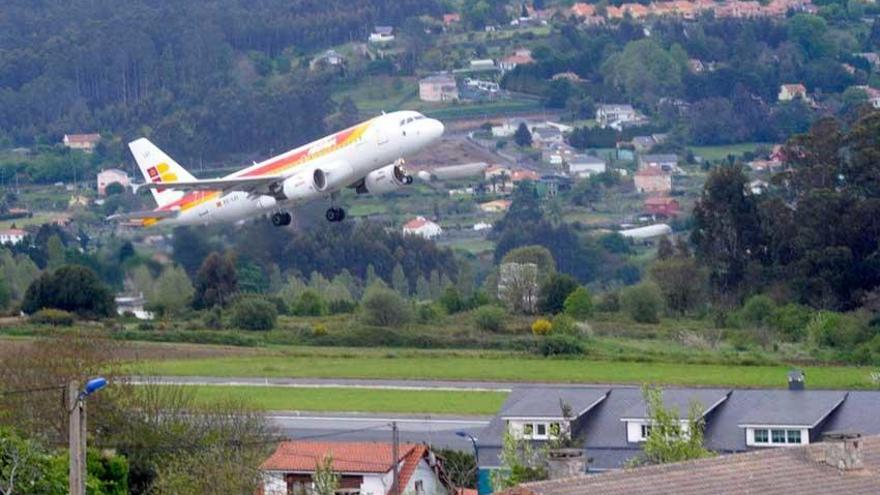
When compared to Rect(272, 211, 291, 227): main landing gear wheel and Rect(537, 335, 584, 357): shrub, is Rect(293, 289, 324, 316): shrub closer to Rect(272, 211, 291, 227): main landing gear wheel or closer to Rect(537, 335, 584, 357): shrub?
Rect(537, 335, 584, 357): shrub

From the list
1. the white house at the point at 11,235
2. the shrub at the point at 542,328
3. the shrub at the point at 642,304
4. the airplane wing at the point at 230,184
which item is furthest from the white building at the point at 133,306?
the white house at the point at 11,235

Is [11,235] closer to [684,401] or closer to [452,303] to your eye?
[452,303]

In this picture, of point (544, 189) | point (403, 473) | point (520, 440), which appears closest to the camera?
point (520, 440)

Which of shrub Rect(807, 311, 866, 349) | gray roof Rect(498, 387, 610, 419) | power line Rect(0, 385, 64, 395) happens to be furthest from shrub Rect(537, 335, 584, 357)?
power line Rect(0, 385, 64, 395)

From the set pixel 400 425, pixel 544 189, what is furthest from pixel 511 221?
pixel 400 425

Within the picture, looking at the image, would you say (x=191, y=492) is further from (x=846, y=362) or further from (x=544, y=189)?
(x=544, y=189)

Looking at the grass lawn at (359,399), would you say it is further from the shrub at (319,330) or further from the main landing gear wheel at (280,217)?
the shrub at (319,330)
